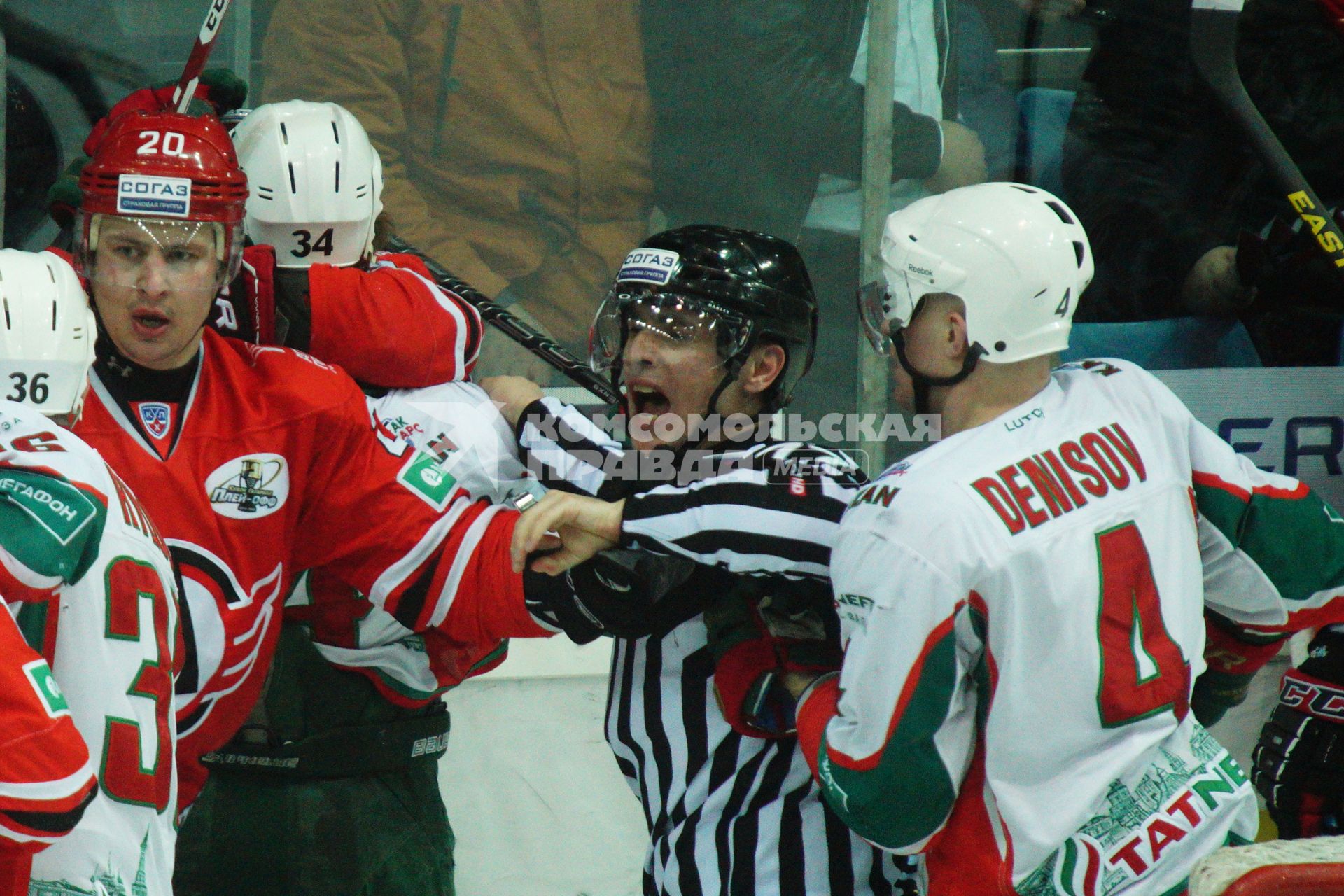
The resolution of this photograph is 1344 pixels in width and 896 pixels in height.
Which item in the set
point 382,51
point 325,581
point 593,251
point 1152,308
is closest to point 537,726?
point 593,251

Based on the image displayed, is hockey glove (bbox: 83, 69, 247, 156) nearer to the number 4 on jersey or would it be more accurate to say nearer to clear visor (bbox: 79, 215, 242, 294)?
clear visor (bbox: 79, 215, 242, 294)

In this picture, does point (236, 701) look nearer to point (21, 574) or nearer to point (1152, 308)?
point (21, 574)

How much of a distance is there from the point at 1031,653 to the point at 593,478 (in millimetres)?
817

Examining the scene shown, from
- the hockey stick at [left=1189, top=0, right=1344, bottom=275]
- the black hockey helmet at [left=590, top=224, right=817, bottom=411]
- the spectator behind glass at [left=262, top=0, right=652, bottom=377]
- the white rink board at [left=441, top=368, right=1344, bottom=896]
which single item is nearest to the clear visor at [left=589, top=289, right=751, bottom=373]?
the black hockey helmet at [left=590, top=224, right=817, bottom=411]

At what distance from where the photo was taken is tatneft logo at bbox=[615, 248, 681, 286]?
2.03m

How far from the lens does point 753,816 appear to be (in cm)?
190

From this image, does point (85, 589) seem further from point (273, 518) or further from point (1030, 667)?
point (1030, 667)

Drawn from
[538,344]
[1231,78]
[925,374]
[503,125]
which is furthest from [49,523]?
[1231,78]

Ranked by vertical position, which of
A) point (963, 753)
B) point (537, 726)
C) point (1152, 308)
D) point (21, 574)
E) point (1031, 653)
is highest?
point (21, 574)

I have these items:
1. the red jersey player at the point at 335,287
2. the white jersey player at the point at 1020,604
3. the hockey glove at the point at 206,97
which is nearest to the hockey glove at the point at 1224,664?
the white jersey player at the point at 1020,604

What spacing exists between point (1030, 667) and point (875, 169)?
221 cm

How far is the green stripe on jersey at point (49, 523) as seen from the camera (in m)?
1.49

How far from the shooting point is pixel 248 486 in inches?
82.8

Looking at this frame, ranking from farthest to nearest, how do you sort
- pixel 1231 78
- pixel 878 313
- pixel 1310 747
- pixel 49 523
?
pixel 1231 78, pixel 1310 747, pixel 878 313, pixel 49 523
